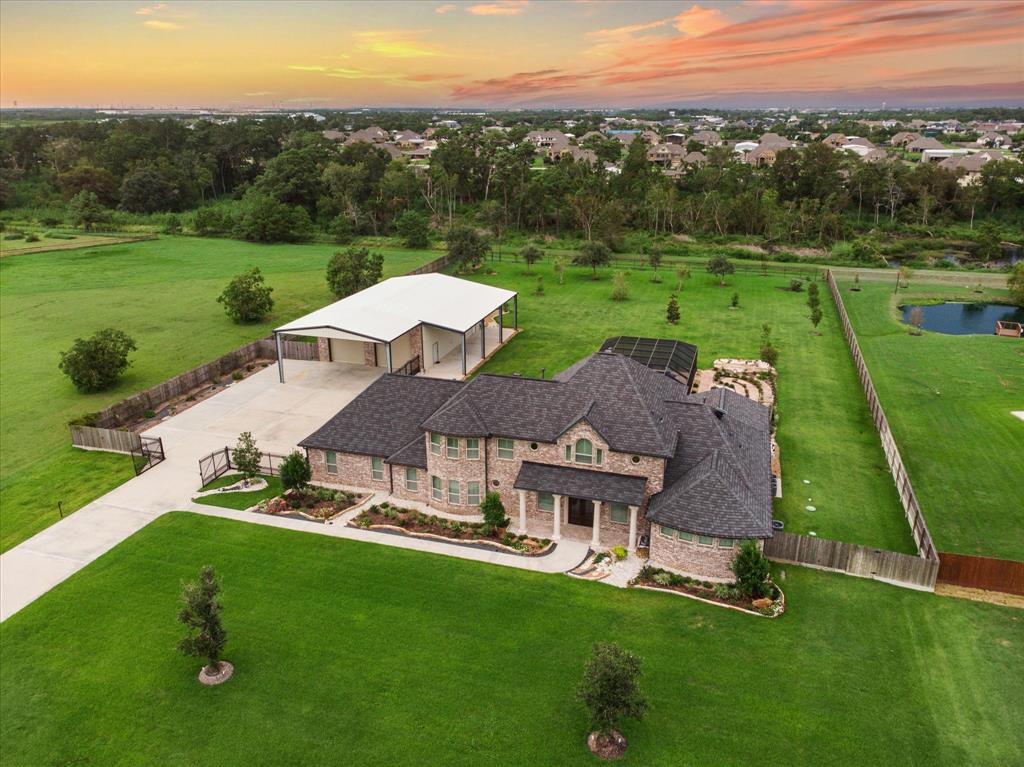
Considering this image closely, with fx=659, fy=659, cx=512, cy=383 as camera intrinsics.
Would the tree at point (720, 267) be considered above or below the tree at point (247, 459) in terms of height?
above

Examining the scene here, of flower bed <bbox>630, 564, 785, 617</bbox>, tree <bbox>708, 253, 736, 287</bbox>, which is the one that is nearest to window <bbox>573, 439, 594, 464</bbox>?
flower bed <bbox>630, 564, 785, 617</bbox>

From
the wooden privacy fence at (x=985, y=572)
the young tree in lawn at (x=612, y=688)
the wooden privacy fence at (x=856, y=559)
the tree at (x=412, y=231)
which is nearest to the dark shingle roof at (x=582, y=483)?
the wooden privacy fence at (x=856, y=559)

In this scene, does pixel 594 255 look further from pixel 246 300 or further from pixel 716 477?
pixel 716 477

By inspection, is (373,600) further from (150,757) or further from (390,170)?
(390,170)

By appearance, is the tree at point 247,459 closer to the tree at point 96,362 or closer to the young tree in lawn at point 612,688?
the tree at point 96,362

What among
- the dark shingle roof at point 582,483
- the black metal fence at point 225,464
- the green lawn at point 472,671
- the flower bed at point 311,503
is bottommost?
the green lawn at point 472,671

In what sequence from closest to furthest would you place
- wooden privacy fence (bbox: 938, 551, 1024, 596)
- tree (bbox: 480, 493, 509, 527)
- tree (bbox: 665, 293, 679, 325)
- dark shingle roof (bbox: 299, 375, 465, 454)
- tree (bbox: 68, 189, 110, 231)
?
1. wooden privacy fence (bbox: 938, 551, 1024, 596)
2. tree (bbox: 480, 493, 509, 527)
3. dark shingle roof (bbox: 299, 375, 465, 454)
4. tree (bbox: 665, 293, 679, 325)
5. tree (bbox: 68, 189, 110, 231)

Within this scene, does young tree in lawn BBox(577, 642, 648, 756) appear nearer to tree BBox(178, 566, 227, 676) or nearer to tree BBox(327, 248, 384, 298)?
tree BBox(178, 566, 227, 676)
